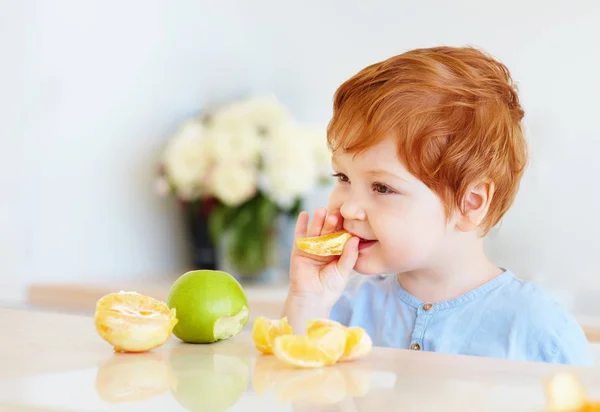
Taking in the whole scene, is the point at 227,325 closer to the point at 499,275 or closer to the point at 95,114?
the point at 499,275

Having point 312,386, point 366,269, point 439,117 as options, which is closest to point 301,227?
point 366,269

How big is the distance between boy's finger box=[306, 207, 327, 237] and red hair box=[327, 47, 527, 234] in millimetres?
116

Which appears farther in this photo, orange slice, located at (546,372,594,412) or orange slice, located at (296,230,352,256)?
orange slice, located at (296,230,352,256)

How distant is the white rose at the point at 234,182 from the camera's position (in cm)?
264

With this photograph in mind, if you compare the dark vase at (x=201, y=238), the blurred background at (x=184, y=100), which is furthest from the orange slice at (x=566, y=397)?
the dark vase at (x=201, y=238)

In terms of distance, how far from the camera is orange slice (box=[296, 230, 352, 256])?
125cm

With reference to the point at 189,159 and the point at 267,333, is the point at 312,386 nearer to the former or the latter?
the point at 267,333

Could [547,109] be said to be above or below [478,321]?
above

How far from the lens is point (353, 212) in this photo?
130 cm

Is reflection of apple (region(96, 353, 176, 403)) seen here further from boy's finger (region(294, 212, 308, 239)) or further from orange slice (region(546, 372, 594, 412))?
boy's finger (region(294, 212, 308, 239))

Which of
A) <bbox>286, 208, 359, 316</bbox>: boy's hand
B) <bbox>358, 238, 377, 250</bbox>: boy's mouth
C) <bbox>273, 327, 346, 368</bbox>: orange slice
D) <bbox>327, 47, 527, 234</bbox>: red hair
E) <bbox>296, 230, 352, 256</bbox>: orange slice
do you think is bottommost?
<bbox>286, 208, 359, 316</bbox>: boy's hand

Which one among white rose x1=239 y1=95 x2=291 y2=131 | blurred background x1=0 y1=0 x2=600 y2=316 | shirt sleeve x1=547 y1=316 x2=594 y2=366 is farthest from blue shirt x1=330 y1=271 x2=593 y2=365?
white rose x1=239 y1=95 x2=291 y2=131

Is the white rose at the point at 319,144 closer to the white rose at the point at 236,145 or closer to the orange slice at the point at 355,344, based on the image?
the white rose at the point at 236,145

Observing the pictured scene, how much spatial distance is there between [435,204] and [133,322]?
64cm
